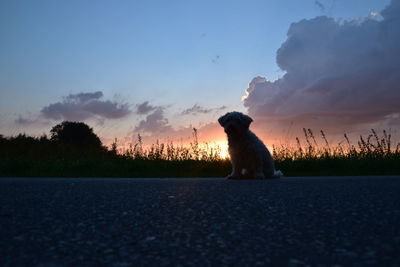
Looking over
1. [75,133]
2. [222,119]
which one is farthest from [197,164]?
[75,133]

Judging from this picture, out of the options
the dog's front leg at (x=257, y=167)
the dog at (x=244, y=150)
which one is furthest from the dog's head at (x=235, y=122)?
the dog's front leg at (x=257, y=167)

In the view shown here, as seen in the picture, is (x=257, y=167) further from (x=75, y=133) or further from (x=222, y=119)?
(x=75, y=133)

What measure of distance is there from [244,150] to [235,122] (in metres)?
0.63

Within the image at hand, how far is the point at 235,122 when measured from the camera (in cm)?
805

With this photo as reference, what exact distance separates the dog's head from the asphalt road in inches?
Answer: 140

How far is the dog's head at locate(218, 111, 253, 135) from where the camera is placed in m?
8.05

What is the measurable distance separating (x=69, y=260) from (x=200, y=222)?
3.94 ft

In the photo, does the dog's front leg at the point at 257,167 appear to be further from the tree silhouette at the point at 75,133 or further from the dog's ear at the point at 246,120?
the tree silhouette at the point at 75,133

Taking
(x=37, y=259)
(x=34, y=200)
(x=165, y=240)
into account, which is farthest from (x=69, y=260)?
(x=34, y=200)

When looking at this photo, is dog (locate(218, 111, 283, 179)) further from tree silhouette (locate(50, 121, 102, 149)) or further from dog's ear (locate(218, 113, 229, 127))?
tree silhouette (locate(50, 121, 102, 149))

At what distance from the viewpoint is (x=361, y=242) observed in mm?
2475

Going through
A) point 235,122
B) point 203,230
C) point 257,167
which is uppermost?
point 235,122

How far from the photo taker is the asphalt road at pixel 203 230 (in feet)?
7.23

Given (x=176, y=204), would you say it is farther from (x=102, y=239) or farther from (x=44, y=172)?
(x=44, y=172)
